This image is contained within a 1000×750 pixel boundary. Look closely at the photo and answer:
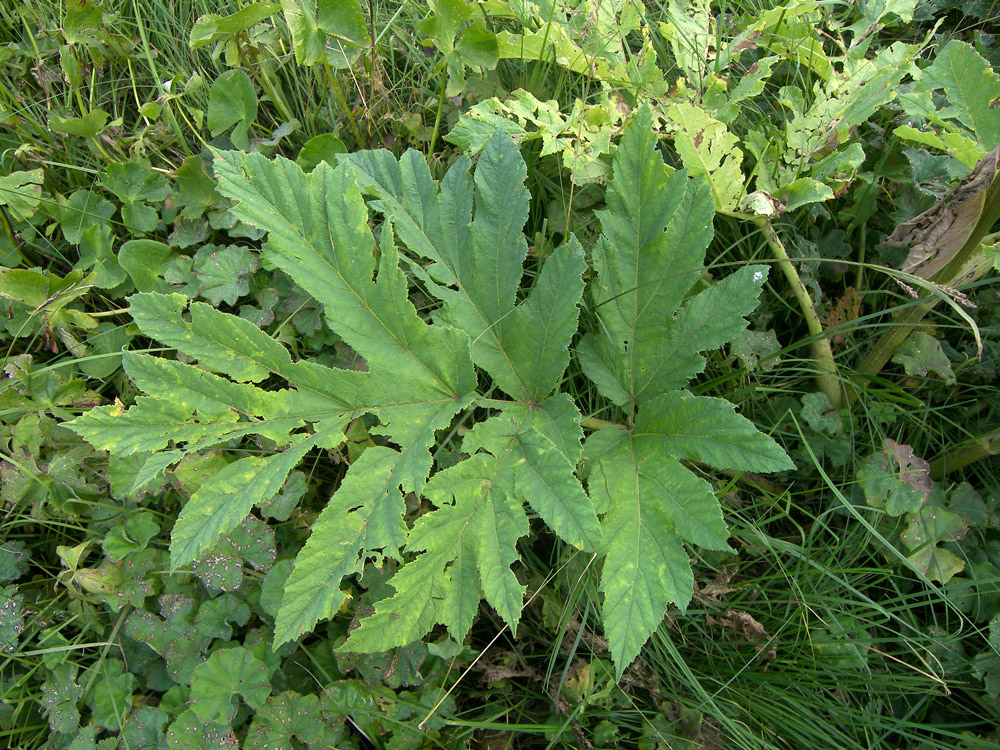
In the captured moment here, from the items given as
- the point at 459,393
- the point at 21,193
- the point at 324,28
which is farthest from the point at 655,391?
the point at 21,193

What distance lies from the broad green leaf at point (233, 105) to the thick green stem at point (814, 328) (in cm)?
219

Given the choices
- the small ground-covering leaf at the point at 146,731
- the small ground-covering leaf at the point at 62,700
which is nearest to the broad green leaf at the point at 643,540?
the small ground-covering leaf at the point at 146,731

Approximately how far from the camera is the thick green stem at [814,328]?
2451 millimetres

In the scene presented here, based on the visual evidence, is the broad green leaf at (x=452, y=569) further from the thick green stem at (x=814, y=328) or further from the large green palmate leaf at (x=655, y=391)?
the thick green stem at (x=814, y=328)

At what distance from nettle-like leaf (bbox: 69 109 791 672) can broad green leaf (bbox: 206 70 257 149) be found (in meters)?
1.14

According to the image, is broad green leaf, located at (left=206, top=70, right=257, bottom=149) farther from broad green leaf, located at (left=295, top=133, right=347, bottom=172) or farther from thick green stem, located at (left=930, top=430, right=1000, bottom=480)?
thick green stem, located at (left=930, top=430, right=1000, bottom=480)

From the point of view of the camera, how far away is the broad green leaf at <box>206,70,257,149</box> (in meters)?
2.84

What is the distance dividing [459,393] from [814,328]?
1.40m

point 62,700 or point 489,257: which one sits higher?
point 489,257

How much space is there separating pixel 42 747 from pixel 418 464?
1.90 metres

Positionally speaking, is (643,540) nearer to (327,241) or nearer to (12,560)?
(327,241)

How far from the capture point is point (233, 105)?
2.89 metres

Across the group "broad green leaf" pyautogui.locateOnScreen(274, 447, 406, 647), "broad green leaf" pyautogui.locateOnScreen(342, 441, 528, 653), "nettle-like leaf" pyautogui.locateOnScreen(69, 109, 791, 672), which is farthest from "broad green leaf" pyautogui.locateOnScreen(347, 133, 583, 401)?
"broad green leaf" pyautogui.locateOnScreen(274, 447, 406, 647)

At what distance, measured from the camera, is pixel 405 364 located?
199 cm
